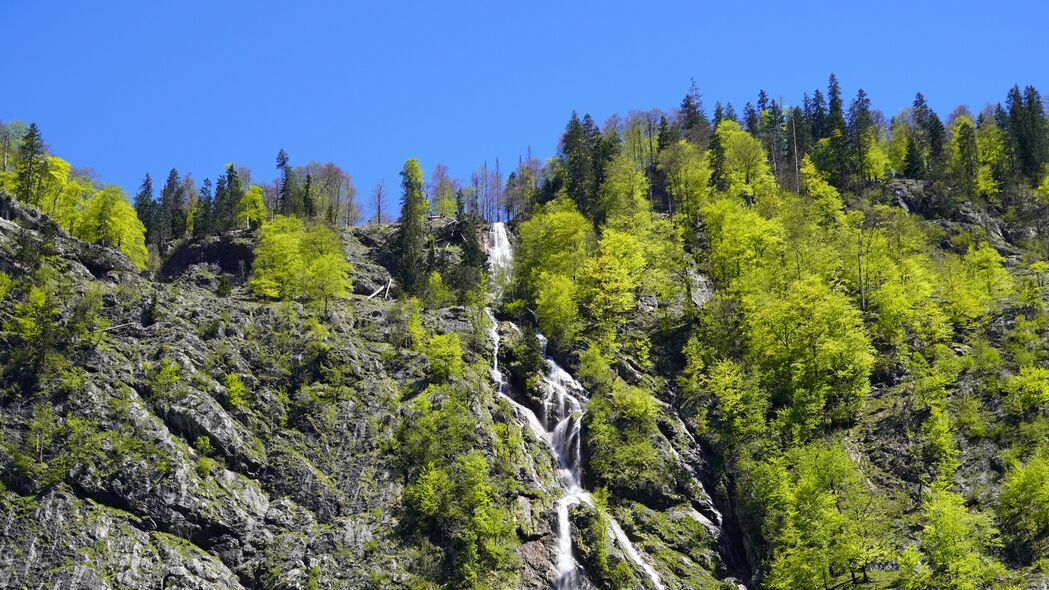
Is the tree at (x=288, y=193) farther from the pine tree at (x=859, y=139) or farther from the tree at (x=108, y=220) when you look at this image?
the pine tree at (x=859, y=139)

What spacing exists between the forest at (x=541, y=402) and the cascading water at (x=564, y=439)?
262 mm

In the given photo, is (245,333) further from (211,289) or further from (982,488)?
→ (982,488)

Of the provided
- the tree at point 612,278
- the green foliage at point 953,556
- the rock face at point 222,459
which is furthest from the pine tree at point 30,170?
the green foliage at point 953,556

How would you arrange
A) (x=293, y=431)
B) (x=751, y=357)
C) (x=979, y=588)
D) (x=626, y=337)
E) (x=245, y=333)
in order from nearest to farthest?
(x=979, y=588) < (x=293, y=431) < (x=245, y=333) < (x=751, y=357) < (x=626, y=337)

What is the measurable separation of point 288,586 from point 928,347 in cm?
5188

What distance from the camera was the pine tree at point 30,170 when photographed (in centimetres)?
8381

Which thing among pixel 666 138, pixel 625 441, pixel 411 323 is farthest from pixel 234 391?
pixel 666 138

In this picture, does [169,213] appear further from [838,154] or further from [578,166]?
[838,154]

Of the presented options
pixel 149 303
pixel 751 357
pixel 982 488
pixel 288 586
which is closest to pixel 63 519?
pixel 288 586

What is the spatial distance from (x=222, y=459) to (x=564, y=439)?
2525 centimetres

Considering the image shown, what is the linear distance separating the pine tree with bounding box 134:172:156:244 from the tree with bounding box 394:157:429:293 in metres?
33.3

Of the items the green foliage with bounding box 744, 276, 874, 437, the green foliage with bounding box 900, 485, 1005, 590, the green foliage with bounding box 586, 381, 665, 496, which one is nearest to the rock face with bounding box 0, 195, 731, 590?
the green foliage with bounding box 586, 381, 665, 496

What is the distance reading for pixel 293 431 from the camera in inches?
2400

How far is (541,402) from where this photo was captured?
228 feet
